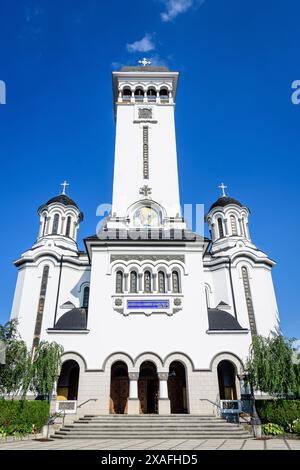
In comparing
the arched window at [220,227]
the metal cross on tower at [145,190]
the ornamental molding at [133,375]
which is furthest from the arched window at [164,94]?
the ornamental molding at [133,375]

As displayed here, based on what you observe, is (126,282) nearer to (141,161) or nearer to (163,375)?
(163,375)

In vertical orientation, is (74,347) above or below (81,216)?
below

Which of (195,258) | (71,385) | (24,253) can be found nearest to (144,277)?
(195,258)

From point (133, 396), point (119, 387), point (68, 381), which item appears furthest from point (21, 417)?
point (119, 387)

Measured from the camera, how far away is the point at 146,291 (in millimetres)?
17391

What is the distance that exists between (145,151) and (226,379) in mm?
15938

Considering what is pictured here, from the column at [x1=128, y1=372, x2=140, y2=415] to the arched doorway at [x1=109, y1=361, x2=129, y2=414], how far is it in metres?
1.02

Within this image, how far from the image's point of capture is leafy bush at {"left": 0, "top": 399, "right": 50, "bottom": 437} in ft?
35.6

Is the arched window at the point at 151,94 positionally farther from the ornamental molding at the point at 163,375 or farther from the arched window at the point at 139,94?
the ornamental molding at the point at 163,375

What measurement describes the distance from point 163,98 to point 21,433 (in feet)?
80.5

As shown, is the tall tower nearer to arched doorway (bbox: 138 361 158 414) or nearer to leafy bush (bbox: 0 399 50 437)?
arched doorway (bbox: 138 361 158 414)

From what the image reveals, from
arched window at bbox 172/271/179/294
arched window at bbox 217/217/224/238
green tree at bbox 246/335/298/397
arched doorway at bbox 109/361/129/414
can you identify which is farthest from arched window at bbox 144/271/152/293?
arched window at bbox 217/217/224/238

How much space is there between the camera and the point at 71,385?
17.2 meters
